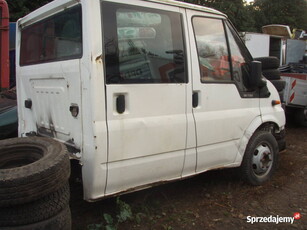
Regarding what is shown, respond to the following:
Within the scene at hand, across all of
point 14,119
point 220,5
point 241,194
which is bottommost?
point 241,194

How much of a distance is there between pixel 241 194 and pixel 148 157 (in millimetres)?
1580

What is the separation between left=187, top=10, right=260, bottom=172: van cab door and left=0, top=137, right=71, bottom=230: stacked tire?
1.47 meters

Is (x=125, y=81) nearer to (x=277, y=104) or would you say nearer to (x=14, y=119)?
(x=14, y=119)

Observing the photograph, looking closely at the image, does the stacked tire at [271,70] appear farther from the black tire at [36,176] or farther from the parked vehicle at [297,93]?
the black tire at [36,176]

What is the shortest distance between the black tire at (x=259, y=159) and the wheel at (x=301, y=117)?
12.1 feet

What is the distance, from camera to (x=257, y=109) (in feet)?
12.9

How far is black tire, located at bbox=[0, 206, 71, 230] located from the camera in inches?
86.0

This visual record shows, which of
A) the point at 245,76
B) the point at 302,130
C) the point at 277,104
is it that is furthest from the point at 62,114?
the point at 302,130

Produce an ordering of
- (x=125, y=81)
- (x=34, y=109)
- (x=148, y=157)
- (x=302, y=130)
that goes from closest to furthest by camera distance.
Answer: (x=125, y=81), (x=148, y=157), (x=34, y=109), (x=302, y=130)

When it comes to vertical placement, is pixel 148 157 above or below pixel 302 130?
above

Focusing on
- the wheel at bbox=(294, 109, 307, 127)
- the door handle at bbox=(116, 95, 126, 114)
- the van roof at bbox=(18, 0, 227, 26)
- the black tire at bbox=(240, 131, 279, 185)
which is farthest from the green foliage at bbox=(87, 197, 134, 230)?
the wheel at bbox=(294, 109, 307, 127)

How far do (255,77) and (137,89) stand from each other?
5.39ft

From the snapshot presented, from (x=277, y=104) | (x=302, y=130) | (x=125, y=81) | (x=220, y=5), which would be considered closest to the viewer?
(x=125, y=81)

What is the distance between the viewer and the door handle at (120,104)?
8.78 ft
